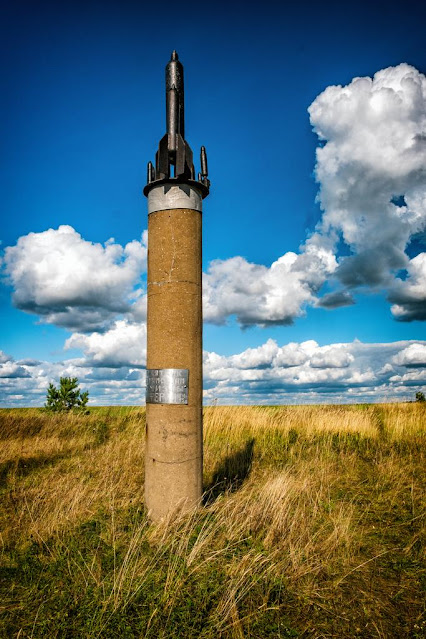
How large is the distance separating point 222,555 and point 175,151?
4606 millimetres

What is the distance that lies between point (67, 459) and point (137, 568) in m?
5.39

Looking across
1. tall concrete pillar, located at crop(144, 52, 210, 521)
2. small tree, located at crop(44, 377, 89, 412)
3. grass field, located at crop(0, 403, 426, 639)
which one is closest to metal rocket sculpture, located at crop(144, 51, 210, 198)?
tall concrete pillar, located at crop(144, 52, 210, 521)

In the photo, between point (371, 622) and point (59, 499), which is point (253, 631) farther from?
point (59, 499)

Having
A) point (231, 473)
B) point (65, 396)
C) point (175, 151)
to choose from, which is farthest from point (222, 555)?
point (65, 396)

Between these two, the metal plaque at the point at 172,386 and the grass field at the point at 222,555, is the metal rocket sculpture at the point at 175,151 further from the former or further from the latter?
the grass field at the point at 222,555

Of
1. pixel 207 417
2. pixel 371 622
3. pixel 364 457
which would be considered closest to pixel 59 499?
pixel 371 622

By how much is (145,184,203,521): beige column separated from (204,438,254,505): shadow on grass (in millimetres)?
916

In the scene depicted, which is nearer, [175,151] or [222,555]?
[222,555]

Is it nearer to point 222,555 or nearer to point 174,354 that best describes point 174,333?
point 174,354

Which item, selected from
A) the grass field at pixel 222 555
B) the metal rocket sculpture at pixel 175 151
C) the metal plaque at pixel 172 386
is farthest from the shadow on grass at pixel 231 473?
the metal rocket sculpture at pixel 175 151

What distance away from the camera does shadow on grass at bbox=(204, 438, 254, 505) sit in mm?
6031

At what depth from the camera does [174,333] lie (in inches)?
184

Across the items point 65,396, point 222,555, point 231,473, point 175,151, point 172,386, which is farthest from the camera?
point 65,396

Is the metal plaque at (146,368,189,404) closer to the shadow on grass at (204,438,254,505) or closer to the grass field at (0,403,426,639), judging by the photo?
the grass field at (0,403,426,639)
